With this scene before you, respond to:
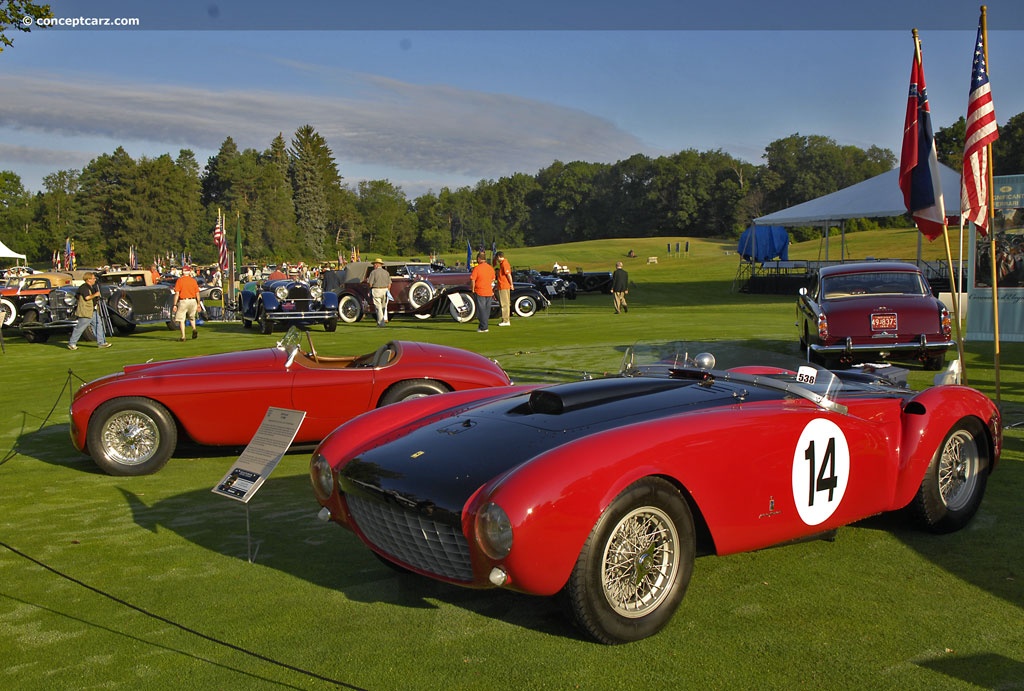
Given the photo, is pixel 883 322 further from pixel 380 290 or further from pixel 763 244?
pixel 763 244

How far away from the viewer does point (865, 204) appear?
32188 millimetres

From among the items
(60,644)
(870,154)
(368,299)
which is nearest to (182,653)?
(60,644)

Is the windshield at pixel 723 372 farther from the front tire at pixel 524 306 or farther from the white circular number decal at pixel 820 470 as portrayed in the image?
the front tire at pixel 524 306

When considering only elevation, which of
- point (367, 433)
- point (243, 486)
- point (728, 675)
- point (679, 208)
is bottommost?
point (728, 675)

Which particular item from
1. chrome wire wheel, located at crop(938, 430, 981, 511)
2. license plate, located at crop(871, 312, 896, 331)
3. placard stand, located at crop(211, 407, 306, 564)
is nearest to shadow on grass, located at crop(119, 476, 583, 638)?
placard stand, located at crop(211, 407, 306, 564)

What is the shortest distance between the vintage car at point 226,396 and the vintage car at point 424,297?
15577 millimetres

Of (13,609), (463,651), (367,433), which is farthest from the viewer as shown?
(367,433)

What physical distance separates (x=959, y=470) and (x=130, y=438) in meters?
6.04

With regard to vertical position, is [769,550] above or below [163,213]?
below

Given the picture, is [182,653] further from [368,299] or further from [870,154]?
[870,154]

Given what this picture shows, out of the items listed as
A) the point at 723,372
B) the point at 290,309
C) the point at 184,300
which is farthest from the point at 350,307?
the point at 723,372

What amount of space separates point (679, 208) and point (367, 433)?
357 feet

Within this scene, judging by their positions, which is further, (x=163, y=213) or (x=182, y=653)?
(x=163, y=213)

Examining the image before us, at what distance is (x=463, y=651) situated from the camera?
3.54 m
